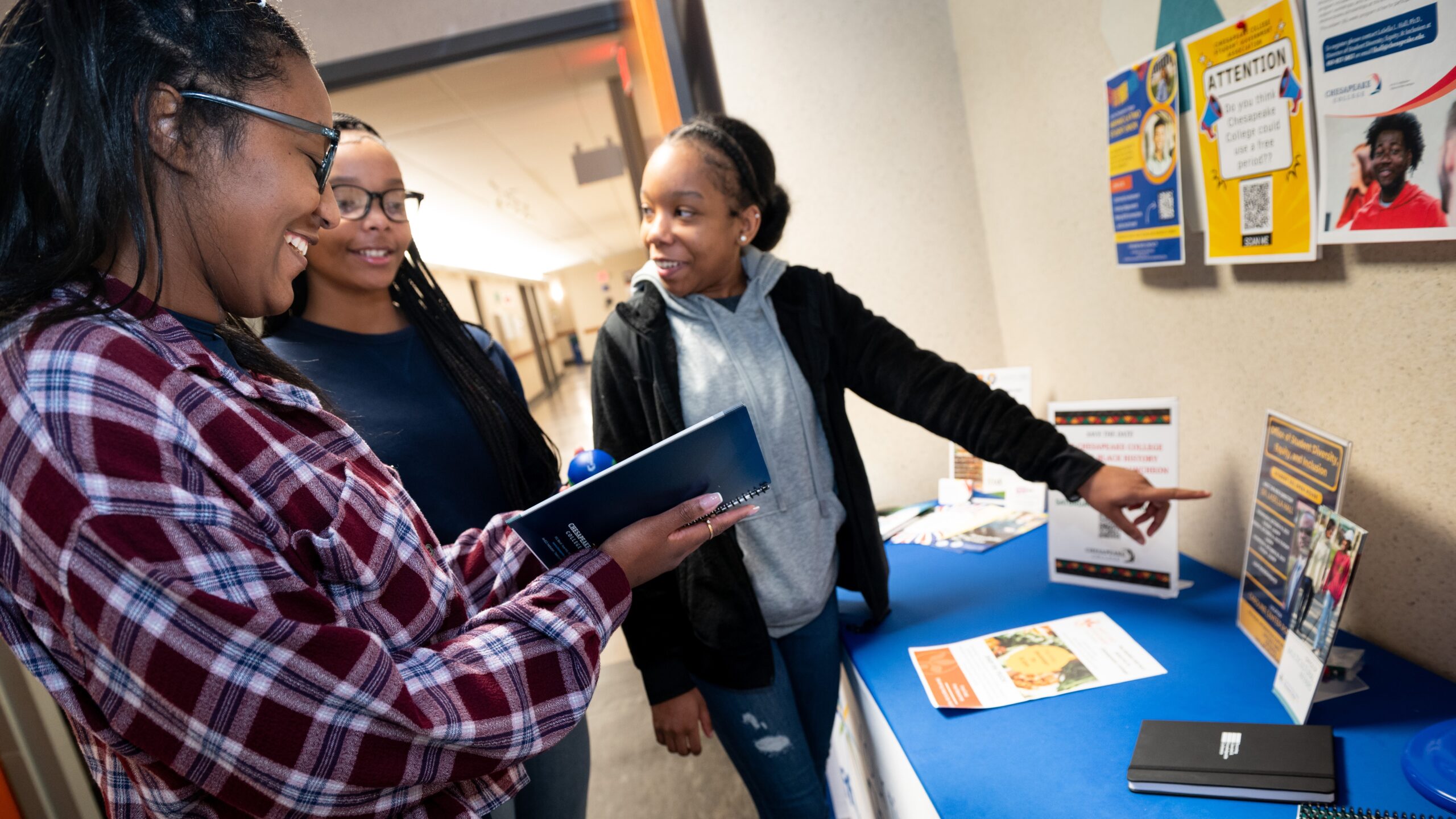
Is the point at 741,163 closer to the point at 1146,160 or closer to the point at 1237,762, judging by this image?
the point at 1146,160

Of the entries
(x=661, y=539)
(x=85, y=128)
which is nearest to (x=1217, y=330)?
(x=661, y=539)

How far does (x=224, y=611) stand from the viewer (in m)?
0.53

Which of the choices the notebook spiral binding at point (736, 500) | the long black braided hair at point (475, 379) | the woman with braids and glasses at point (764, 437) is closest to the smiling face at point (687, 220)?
the woman with braids and glasses at point (764, 437)

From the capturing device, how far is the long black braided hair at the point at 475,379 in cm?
137

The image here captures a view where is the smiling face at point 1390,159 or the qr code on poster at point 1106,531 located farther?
the qr code on poster at point 1106,531

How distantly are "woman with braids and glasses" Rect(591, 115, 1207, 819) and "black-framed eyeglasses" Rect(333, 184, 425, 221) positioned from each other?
1.44 feet

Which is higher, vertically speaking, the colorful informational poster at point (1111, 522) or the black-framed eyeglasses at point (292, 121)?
the black-framed eyeglasses at point (292, 121)

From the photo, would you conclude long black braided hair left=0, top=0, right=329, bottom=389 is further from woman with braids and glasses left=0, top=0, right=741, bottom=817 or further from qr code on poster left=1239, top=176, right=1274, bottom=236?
qr code on poster left=1239, top=176, right=1274, bottom=236

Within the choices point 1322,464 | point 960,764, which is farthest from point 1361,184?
point 960,764

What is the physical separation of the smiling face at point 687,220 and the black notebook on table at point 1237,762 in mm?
1004

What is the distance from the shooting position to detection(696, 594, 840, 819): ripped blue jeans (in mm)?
1328

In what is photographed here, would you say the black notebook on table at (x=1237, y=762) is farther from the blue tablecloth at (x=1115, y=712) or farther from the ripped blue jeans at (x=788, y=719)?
the ripped blue jeans at (x=788, y=719)

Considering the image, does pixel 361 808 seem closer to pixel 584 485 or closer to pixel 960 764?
pixel 584 485

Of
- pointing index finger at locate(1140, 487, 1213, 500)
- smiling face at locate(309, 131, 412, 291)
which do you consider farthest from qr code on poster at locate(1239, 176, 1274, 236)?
smiling face at locate(309, 131, 412, 291)
